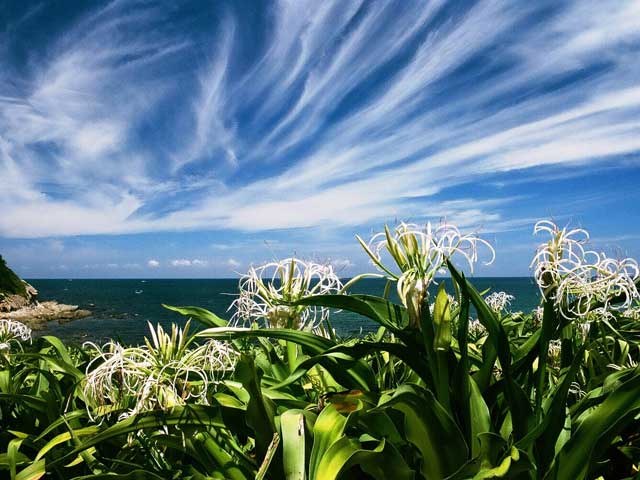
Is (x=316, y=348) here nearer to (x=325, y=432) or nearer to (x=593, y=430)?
(x=325, y=432)

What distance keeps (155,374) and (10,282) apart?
49.6 m

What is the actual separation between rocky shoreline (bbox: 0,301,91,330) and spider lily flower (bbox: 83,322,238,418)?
39.7 metres

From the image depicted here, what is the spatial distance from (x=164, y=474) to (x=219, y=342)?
1.54 ft

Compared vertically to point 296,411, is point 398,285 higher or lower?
higher

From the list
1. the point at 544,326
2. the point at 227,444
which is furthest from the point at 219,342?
the point at 544,326

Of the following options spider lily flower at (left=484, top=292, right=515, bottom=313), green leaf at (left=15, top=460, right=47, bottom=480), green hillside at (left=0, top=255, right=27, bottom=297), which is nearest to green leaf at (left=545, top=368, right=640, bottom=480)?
green leaf at (left=15, top=460, right=47, bottom=480)

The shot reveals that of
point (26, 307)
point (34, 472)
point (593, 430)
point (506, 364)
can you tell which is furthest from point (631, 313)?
point (26, 307)

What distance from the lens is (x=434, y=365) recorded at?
151 centimetres

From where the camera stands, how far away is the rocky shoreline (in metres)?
38.7

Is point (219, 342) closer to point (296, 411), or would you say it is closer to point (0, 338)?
point (296, 411)

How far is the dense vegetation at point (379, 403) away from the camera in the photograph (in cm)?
144

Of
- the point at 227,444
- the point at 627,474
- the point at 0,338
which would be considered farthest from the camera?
the point at 0,338

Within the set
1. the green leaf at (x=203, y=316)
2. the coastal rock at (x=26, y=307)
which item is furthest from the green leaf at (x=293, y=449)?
the coastal rock at (x=26, y=307)

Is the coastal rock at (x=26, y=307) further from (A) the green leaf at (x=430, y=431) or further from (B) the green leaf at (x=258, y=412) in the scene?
(A) the green leaf at (x=430, y=431)
